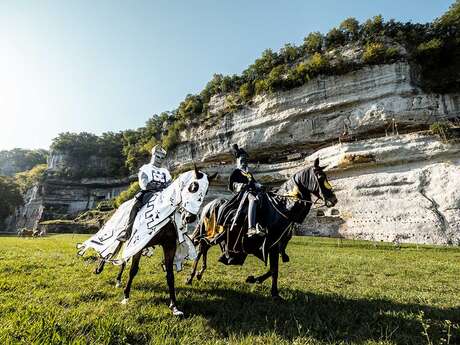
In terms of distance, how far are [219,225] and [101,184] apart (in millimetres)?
73957

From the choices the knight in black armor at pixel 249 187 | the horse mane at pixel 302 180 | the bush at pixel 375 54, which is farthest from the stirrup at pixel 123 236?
the bush at pixel 375 54

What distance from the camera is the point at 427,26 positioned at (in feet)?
120

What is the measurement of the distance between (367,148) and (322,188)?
91.5 feet

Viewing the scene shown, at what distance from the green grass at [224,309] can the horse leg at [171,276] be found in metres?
0.14

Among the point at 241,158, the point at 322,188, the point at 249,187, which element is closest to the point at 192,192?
the point at 249,187

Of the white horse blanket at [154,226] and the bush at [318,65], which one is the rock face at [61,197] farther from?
the white horse blanket at [154,226]

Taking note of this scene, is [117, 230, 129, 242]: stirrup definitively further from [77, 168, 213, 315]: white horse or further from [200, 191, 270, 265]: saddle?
[200, 191, 270, 265]: saddle

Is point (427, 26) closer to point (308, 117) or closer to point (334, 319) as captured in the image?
point (308, 117)

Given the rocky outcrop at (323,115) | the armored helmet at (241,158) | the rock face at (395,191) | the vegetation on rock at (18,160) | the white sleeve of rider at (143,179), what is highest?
the vegetation on rock at (18,160)

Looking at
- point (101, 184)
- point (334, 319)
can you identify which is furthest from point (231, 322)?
point (101, 184)

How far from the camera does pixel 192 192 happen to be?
4609mm

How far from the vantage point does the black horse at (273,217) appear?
19.7 feet

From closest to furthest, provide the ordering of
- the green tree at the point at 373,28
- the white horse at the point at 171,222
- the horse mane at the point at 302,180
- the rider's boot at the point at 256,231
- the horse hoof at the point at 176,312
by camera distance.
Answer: the horse hoof at the point at 176,312, the white horse at the point at 171,222, the rider's boot at the point at 256,231, the horse mane at the point at 302,180, the green tree at the point at 373,28

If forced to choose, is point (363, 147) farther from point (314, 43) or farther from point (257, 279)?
point (257, 279)
